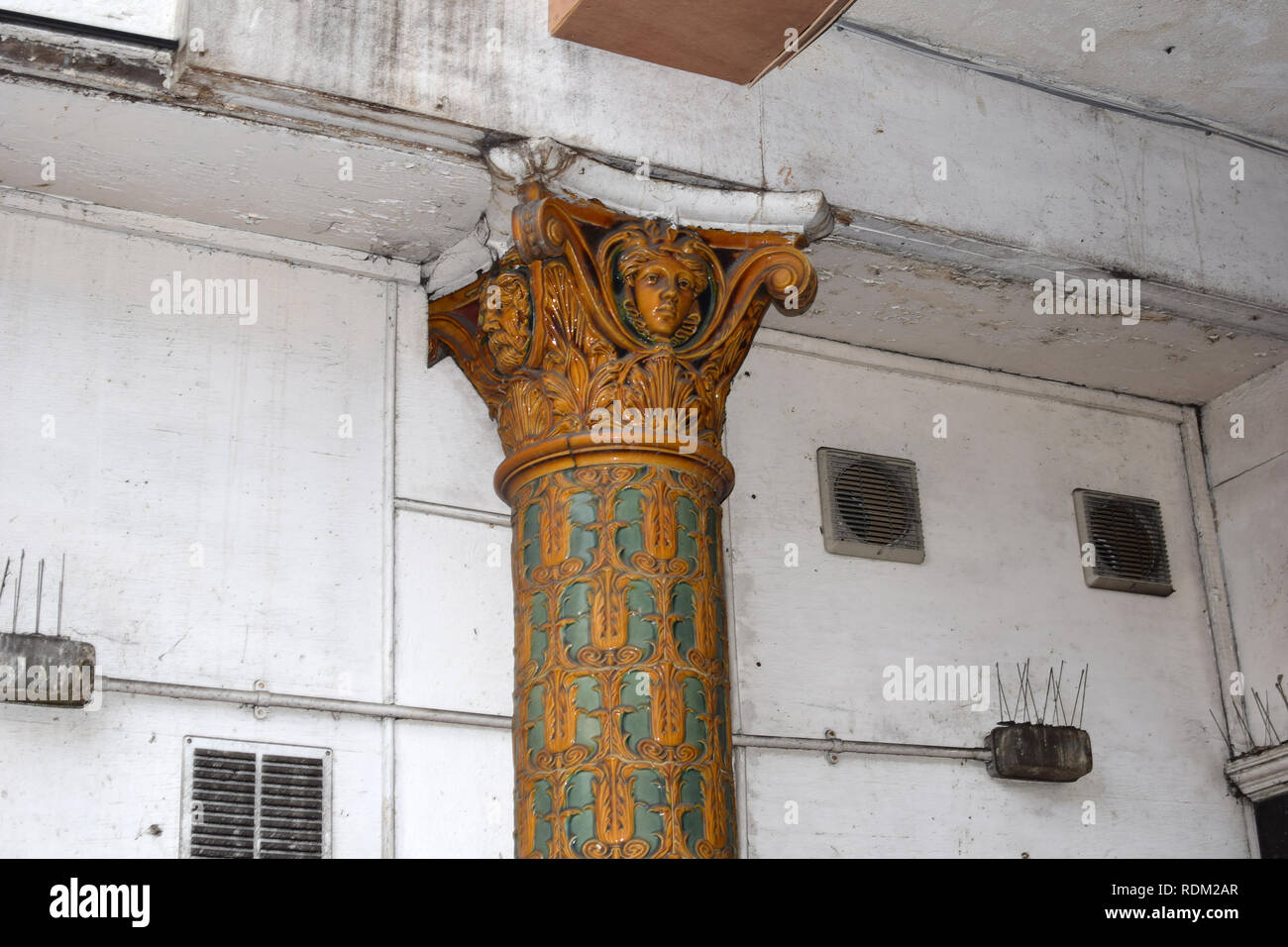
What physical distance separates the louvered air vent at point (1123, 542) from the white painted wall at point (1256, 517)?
11.4 inches

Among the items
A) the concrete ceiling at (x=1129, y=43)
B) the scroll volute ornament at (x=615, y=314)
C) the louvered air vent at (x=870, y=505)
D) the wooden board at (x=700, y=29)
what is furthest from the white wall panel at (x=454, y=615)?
the concrete ceiling at (x=1129, y=43)

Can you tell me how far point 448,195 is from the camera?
512cm

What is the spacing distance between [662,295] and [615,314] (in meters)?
0.15

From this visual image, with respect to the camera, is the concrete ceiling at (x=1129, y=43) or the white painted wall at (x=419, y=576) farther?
the concrete ceiling at (x=1129, y=43)

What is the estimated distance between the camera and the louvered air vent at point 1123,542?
634 centimetres

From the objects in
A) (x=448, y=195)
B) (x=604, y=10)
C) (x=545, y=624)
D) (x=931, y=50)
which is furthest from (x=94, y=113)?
(x=931, y=50)

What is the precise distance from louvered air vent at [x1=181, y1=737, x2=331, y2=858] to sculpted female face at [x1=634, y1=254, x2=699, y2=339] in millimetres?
1555

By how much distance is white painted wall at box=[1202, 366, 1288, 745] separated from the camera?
6352 millimetres

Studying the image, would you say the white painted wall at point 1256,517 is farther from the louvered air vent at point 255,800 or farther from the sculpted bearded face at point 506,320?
the louvered air vent at point 255,800

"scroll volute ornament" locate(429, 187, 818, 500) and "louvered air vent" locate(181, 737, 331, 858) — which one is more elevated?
"scroll volute ornament" locate(429, 187, 818, 500)

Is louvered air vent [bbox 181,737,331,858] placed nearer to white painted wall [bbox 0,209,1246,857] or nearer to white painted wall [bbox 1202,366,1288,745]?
white painted wall [bbox 0,209,1246,857]

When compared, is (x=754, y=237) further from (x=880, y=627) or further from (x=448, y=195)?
(x=880, y=627)

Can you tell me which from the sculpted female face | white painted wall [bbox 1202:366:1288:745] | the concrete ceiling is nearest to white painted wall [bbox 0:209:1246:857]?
white painted wall [bbox 1202:366:1288:745]
